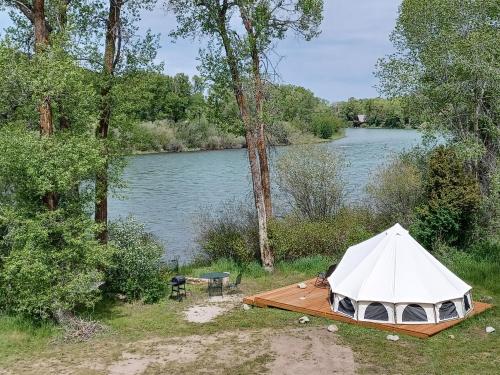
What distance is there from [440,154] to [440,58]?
4.04 metres

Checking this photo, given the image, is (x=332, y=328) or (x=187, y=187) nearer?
(x=332, y=328)

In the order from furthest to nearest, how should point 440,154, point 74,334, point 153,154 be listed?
point 153,154 < point 440,154 < point 74,334

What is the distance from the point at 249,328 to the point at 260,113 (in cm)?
821

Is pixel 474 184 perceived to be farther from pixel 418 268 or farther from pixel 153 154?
pixel 153 154

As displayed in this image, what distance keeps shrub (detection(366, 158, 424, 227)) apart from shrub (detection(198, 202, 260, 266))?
5.09 meters

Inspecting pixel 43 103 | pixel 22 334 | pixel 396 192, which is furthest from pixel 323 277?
pixel 43 103

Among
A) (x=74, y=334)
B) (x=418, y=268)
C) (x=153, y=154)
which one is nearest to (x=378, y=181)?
(x=418, y=268)

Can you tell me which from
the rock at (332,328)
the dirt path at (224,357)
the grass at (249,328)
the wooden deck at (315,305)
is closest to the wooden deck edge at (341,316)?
the wooden deck at (315,305)

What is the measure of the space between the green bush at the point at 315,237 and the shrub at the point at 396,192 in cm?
165

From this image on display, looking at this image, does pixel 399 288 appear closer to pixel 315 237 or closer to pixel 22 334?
pixel 315 237

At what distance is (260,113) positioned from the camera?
1942 centimetres

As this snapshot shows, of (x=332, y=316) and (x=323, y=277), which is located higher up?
(x=323, y=277)

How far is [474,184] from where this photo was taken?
764 inches

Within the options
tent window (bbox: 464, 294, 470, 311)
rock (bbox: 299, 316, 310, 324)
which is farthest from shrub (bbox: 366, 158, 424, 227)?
rock (bbox: 299, 316, 310, 324)
